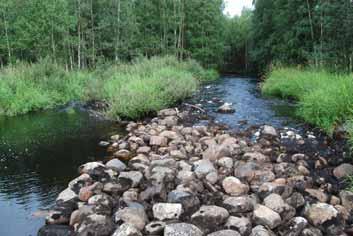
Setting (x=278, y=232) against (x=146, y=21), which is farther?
(x=146, y=21)

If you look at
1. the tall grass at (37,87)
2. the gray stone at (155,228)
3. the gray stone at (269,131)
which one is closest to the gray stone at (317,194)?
the gray stone at (155,228)

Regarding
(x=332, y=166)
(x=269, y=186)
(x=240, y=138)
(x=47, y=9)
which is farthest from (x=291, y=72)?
(x=47, y=9)

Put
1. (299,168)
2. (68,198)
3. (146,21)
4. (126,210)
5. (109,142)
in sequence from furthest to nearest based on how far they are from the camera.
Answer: (146,21)
(109,142)
(299,168)
(68,198)
(126,210)

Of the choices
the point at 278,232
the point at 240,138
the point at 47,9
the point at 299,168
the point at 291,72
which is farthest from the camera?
the point at 47,9

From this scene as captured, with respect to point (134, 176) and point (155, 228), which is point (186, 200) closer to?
point (155, 228)

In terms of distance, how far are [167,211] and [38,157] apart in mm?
3069

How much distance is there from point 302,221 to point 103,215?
1.95 m

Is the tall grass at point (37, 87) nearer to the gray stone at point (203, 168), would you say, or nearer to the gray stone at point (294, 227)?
the gray stone at point (203, 168)

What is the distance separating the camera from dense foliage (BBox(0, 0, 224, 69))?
13.9m

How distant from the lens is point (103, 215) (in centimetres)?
339

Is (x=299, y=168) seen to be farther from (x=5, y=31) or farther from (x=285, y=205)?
(x=5, y=31)

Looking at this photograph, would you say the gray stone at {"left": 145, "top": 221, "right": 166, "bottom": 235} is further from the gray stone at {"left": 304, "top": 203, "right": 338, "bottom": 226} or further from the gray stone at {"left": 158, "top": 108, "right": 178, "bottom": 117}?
the gray stone at {"left": 158, "top": 108, "right": 178, "bottom": 117}

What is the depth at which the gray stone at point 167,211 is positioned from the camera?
3342mm

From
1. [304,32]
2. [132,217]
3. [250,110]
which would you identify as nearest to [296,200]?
[132,217]
